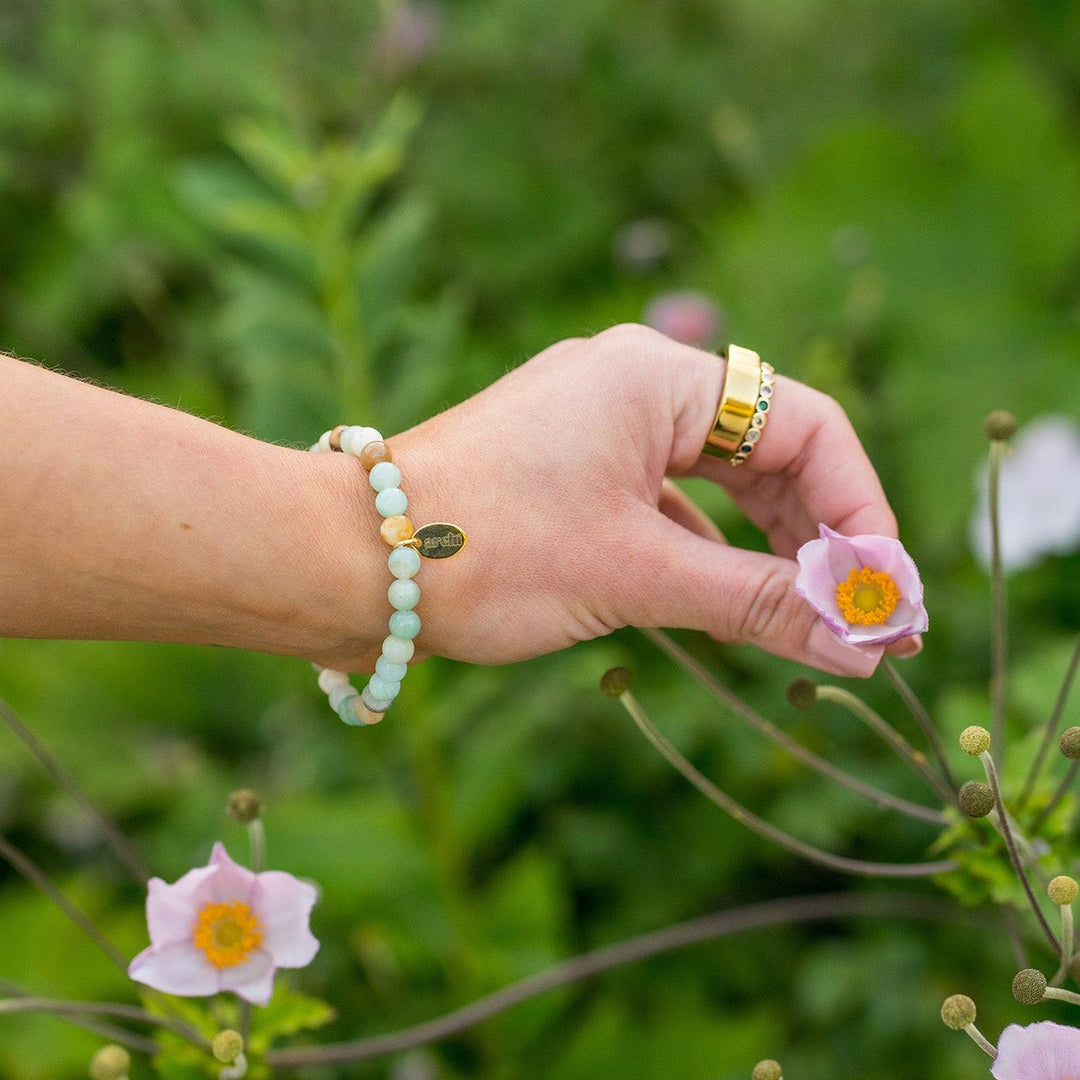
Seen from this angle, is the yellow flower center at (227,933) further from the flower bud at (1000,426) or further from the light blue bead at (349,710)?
the flower bud at (1000,426)

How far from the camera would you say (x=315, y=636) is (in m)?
0.91

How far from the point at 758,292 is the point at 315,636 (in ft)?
4.26

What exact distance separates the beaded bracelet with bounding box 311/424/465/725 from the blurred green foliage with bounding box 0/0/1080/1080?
0.49 metres

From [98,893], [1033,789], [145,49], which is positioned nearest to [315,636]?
[1033,789]

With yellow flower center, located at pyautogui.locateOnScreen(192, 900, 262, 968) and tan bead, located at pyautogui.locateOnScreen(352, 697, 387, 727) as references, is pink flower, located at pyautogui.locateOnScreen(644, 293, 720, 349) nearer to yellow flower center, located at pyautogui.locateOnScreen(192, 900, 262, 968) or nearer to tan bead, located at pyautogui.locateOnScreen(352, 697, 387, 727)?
tan bead, located at pyautogui.locateOnScreen(352, 697, 387, 727)

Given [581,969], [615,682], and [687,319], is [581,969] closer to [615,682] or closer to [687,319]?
Answer: [615,682]

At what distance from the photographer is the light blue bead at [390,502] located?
2.81 ft

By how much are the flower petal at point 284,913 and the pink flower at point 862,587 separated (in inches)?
15.8

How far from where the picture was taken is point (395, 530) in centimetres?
85

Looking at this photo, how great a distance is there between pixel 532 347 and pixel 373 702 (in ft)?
3.96

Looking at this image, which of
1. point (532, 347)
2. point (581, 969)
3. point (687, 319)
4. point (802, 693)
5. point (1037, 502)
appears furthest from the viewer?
point (532, 347)

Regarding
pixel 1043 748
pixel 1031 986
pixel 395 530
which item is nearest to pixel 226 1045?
pixel 395 530

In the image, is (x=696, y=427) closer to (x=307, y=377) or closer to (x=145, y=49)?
(x=307, y=377)

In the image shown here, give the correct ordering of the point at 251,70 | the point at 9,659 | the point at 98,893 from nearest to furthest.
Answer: the point at 98,893
the point at 9,659
the point at 251,70
